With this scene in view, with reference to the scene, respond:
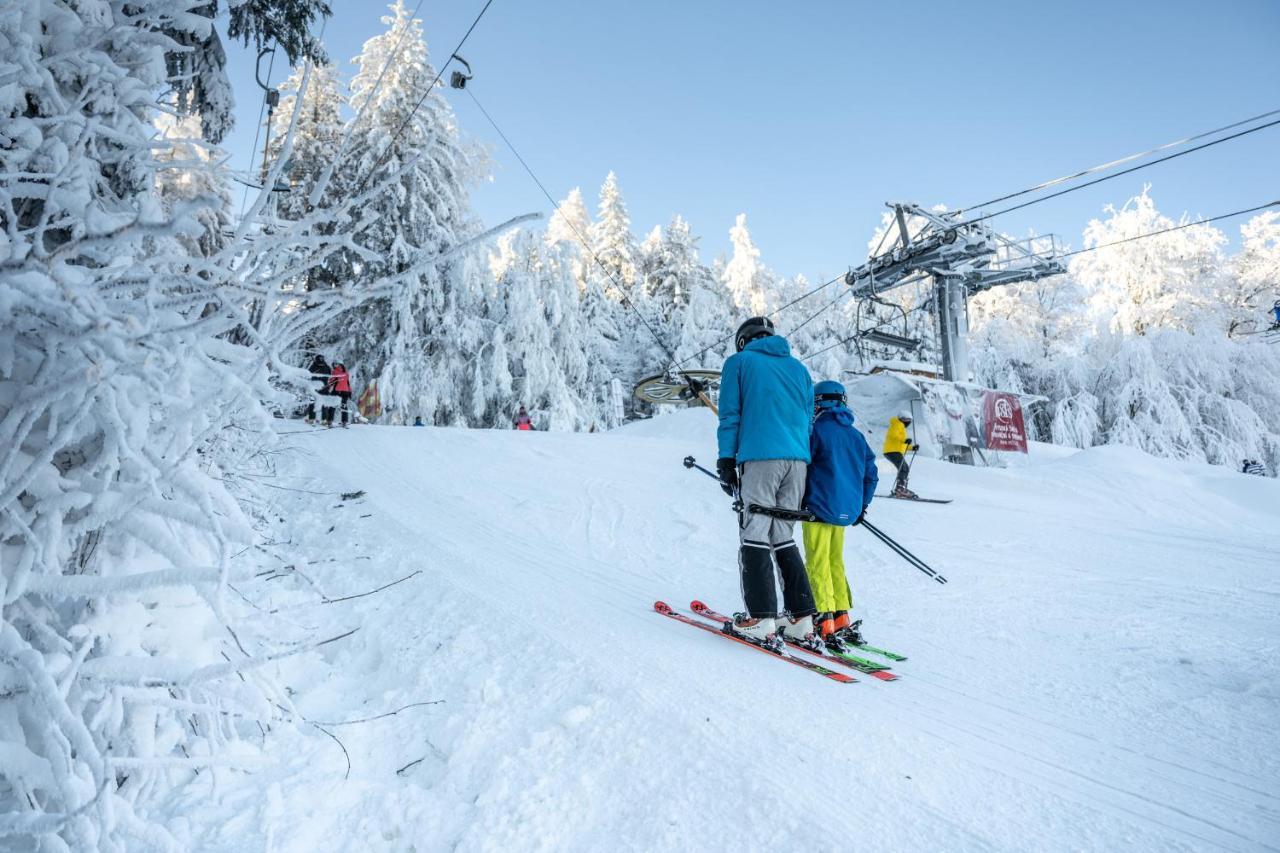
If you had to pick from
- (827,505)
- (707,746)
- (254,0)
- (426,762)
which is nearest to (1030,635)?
(827,505)

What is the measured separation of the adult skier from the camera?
3367 mm

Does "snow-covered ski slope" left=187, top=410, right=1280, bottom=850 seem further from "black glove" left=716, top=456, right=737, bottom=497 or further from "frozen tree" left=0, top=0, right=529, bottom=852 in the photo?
"black glove" left=716, top=456, right=737, bottom=497

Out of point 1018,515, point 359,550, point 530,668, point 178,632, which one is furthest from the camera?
point 1018,515

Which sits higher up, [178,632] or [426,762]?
[178,632]

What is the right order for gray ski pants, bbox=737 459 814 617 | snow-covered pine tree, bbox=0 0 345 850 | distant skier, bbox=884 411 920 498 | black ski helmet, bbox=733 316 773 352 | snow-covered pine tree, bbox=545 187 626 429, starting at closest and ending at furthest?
snow-covered pine tree, bbox=0 0 345 850
gray ski pants, bbox=737 459 814 617
black ski helmet, bbox=733 316 773 352
distant skier, bbox=884 411 920 498
snow-covered pine tree, bbox=545 187 626 429

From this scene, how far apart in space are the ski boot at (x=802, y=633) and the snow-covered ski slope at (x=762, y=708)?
308 mm

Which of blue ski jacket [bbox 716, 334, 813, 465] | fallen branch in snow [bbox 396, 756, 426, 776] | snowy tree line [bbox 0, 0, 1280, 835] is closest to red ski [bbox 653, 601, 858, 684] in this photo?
blue ski jacket [bbox 716, 334, 813, 465]

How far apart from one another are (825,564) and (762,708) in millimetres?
1349

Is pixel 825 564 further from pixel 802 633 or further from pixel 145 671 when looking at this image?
pixel 145 671

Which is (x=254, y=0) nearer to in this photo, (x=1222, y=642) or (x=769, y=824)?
(x=769, y=824)

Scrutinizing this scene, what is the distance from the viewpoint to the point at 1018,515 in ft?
26.0

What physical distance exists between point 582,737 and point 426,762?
0.52 meters

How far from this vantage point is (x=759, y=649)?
10.7 ft

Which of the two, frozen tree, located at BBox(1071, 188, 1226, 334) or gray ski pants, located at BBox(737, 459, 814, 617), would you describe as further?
frozen tree, located at BBox(1071, 188, 1226, 334)
